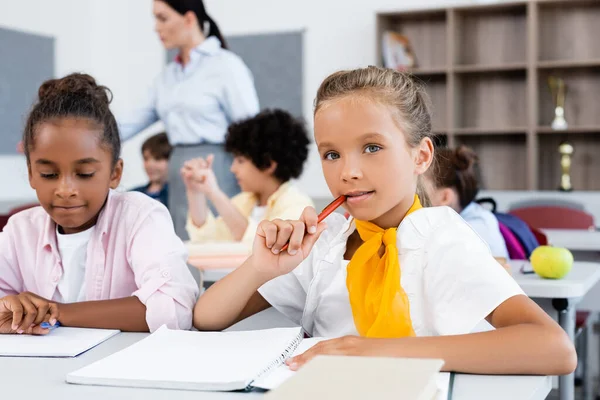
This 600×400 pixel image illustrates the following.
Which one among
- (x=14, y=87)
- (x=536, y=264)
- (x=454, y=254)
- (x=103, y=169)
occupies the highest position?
(x=14, y=87)

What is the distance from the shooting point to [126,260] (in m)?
1.35

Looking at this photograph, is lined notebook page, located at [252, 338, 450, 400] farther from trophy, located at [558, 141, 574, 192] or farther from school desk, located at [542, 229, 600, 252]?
trophy, located at [558, 141, 574, 192]

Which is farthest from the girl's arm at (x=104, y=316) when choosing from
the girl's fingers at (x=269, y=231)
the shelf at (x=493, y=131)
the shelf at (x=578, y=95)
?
the shelf at (x=578, y=95)

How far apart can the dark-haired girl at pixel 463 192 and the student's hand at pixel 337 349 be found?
4.62ft

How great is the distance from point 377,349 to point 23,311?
555 millimetres

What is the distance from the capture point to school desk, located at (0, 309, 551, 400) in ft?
2.59

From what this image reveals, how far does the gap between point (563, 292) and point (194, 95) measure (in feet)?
7.13

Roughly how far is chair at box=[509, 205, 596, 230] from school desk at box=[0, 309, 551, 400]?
109 inches

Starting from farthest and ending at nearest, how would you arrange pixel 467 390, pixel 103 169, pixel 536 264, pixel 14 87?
1. pixel 14 87
2. pixel 536 264
3. pixel 103 169
4. pixel 467 390

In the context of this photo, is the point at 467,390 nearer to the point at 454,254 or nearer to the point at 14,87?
the point at 454,254

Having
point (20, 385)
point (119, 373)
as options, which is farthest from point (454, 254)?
point (20, 385)

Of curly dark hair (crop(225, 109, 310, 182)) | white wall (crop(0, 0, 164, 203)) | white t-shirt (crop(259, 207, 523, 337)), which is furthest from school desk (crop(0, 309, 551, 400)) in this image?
white wall (crop(0, 0, 164, 203))

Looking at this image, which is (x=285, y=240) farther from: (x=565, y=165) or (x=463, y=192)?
(x=565, y=165)

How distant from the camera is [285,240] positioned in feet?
3.44
